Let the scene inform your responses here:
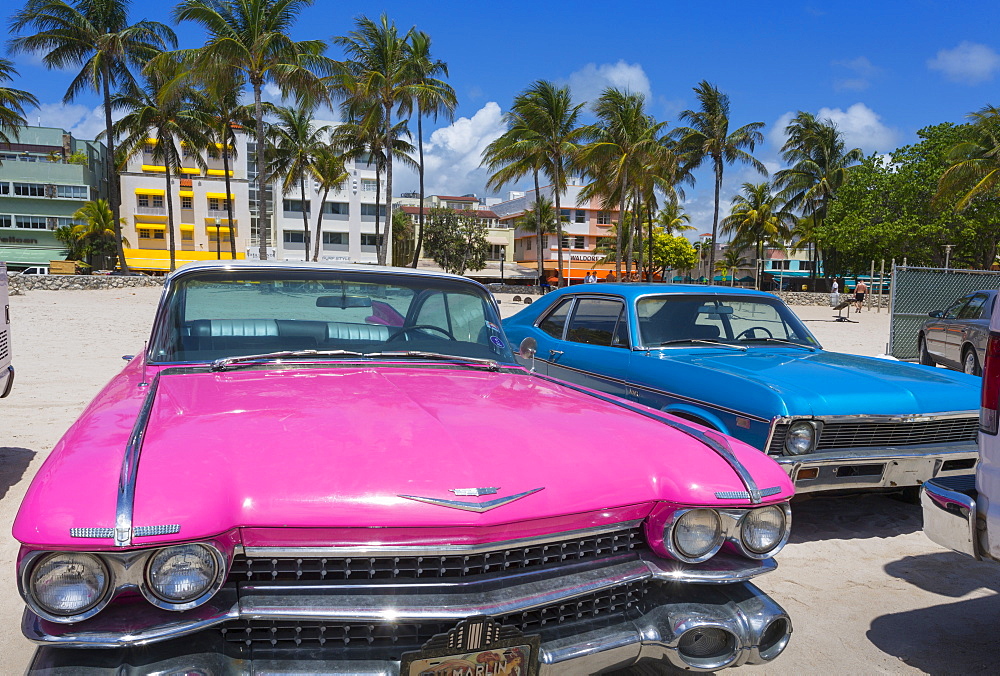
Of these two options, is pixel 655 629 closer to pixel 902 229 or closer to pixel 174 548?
pixel 174 548

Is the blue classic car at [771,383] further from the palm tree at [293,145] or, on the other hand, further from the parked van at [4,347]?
the palm tree at [293,145]

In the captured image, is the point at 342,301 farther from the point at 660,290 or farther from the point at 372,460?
the point at 660,290

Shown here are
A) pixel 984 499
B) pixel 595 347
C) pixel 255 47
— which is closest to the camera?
pixel 984 499

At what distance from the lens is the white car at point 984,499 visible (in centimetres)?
272

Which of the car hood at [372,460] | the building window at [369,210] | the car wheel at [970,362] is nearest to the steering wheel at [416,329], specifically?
the car hood at [372,460]

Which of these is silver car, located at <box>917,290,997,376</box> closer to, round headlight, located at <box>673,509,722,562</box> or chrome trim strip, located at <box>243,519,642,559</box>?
round headlight, located at <box>673,509,722,562</box>

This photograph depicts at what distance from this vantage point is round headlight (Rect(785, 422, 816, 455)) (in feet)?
13.5

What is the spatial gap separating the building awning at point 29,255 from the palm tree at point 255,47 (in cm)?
3694

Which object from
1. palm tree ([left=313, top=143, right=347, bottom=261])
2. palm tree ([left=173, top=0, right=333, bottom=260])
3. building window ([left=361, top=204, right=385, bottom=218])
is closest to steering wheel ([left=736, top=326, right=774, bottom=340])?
palm tree ([left=173, top=0, right=333, bottom=260])

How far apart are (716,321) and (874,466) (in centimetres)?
176

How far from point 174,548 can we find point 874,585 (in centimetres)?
364

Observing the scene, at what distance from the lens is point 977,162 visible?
29625 mm

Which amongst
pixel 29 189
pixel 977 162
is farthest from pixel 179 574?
pixel 29 189

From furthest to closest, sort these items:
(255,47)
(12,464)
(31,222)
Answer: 1. (31,222)
2. (255,47)
3. (12,464)
